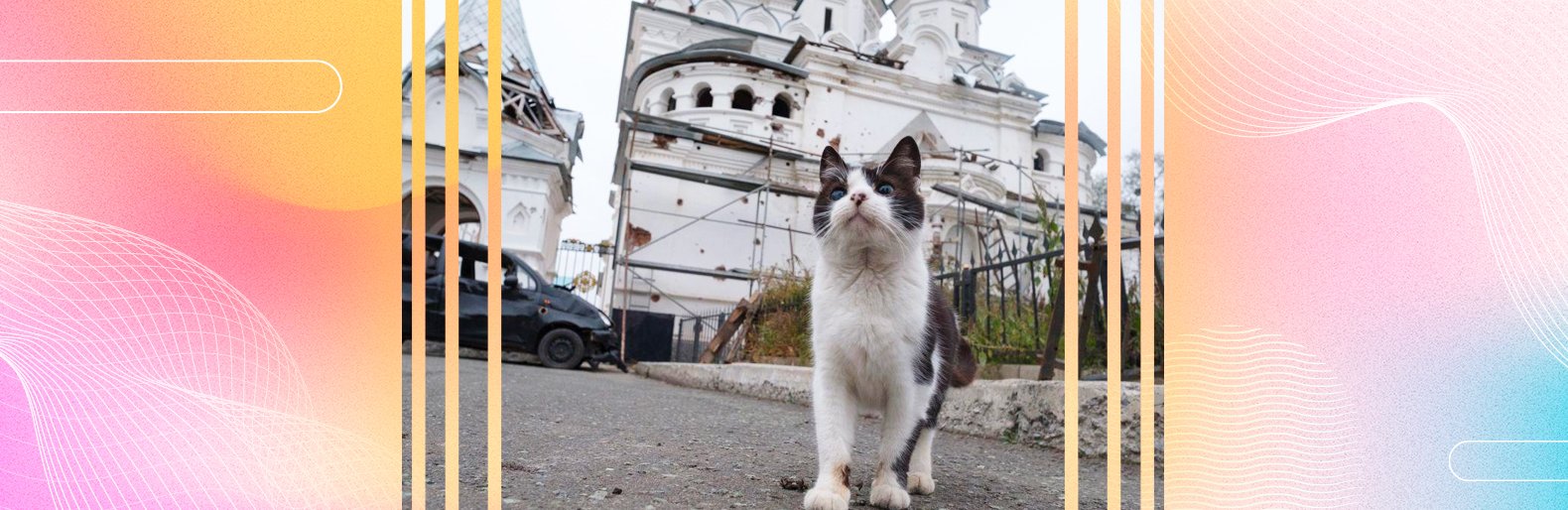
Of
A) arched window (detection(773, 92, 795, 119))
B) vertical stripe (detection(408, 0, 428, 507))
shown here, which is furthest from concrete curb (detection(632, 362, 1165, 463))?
arched window (detection(773, 92, 795, 119))

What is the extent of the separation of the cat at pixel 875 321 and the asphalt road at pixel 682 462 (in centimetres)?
21

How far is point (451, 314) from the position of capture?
1.47m

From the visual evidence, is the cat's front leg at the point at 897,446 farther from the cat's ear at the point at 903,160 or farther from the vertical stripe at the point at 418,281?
the vertical stripe at the point at 418,281

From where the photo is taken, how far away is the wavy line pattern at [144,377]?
49.6 inches

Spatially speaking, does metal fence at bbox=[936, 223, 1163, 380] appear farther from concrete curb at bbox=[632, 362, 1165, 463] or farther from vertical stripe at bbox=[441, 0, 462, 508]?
vertical stripe at bbox=[441, 0, 462, 508]

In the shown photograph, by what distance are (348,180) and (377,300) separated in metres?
0.23

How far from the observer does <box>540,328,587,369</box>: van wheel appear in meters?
9.98

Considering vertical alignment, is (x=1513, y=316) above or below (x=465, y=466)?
above

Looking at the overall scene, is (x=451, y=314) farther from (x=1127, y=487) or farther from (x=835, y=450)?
(x=1127, y=487)

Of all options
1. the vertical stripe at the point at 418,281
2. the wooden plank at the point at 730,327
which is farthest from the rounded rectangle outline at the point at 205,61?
the wooden plank at the point at 730,327

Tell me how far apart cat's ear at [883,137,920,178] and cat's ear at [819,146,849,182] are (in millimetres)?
137

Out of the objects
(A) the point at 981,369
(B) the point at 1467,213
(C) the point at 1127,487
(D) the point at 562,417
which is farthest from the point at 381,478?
(A) the point at 981,369

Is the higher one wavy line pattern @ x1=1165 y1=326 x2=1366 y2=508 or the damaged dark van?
wavy line pattern @ x1=1165 y1=326 x2=1366 y2=508

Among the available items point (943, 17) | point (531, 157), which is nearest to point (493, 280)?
point (531, 157)
